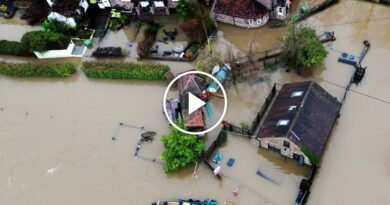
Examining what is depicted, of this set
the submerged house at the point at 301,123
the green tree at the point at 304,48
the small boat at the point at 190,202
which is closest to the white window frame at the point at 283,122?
the submerged house at the point at 301,123

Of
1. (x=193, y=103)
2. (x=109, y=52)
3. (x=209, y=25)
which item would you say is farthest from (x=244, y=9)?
(x=109, y=52)

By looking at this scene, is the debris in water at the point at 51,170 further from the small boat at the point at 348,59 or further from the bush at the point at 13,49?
the small boat at the point at 348,59

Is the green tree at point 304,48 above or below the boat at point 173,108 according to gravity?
above

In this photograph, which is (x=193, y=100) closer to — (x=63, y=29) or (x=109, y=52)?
(x=109, y=52)

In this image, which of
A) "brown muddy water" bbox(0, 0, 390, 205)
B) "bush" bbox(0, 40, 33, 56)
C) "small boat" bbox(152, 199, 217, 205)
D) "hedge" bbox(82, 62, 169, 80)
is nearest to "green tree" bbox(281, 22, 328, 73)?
"brown muddy water" bbox(0, 0, 390, 205)

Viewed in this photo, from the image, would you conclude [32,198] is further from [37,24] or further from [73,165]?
[37,24]

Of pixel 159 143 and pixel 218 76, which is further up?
pixel 218 76
